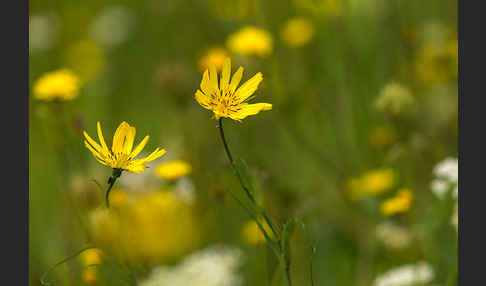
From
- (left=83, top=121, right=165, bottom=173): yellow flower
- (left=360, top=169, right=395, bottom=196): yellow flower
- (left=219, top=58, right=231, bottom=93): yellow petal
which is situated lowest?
(left=83, top=121, right=165, bottom=173): yellow flower

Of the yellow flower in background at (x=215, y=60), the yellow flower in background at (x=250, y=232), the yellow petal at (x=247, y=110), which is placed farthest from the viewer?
the yellow flower in background at (x=215, y=60)

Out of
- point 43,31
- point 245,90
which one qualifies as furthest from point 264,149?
point 43,31

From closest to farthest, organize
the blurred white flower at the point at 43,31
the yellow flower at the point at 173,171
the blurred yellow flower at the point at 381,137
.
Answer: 1. the yellow flower at the point at 173,171
2. the blurred yellow flower at the point at 381,137
3. the blurred white flower at the point at 43,31

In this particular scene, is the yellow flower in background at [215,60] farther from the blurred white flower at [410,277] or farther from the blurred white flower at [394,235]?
the blurred white flower at [410,277]

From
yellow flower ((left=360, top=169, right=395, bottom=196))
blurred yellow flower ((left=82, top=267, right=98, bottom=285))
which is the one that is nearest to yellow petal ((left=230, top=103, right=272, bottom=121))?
blurred yellow flower ((left=82, top=267, right=98, bottom=285))

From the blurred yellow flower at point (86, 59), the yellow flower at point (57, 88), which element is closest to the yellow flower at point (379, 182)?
the yellow flower at point (57, 88)

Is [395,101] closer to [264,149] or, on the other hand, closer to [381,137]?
[381,137]

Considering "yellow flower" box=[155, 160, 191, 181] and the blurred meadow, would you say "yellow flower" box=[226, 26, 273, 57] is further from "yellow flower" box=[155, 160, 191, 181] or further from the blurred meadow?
"yellow flower" box=[155, 160, 191, 181]
